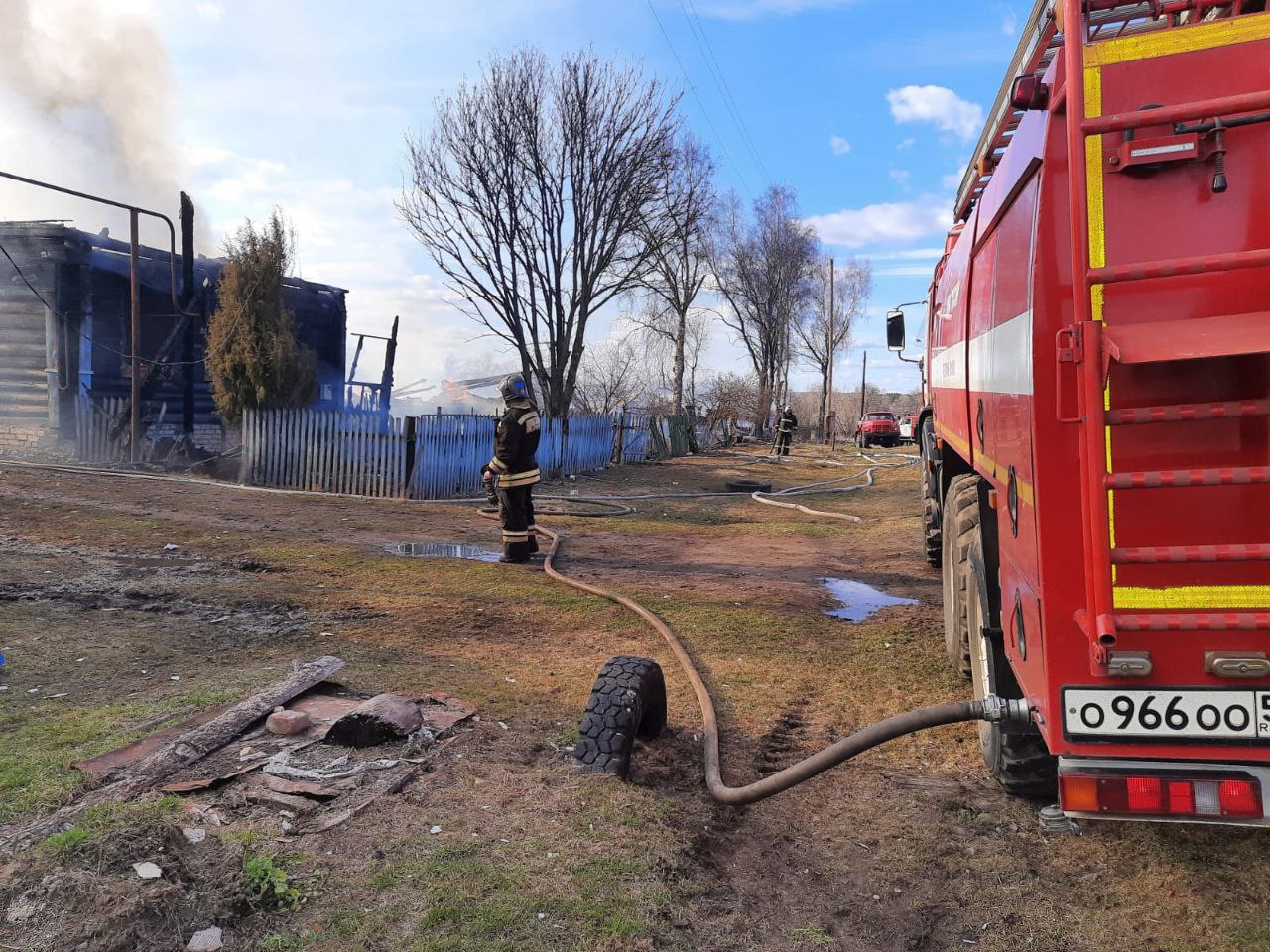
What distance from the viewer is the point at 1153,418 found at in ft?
7.29

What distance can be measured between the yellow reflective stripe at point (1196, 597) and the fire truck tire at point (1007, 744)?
1.05 metres

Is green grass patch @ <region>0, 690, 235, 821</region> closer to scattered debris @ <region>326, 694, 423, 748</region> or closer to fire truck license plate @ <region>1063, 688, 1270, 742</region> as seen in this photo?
scattered debris @ <region>326, 694, 423, 748</region>

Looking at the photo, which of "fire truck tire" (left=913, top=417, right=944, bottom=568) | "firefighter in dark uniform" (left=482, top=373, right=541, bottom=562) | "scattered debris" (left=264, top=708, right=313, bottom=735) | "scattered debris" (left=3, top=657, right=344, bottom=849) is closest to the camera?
"scattered debris" (left=3, top=657, right=344, bottom=849)

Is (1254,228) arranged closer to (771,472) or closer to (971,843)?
(971,843)

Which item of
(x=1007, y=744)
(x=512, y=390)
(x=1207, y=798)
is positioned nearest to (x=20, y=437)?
(x=512, y=390)

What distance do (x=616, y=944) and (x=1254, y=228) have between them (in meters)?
2.66

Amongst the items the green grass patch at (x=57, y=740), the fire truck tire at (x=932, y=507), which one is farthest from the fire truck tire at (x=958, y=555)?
the green grass patch at (x=57, y=740)

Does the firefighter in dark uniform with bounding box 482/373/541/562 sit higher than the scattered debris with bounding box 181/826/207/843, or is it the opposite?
the firefighter in dark uniform with bounding box 482/373/541/562

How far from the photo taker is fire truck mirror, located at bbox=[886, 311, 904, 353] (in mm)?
9992

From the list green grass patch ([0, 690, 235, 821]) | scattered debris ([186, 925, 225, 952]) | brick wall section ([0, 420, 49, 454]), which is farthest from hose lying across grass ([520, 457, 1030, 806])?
brick wall section ([0, 420, 49, 454])

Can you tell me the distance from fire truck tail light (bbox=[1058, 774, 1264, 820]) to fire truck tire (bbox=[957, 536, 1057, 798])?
32.2 inches

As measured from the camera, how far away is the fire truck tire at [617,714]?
373 cm

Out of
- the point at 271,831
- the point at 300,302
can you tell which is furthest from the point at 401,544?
the point at 300,302

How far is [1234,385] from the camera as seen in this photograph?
222 cm
